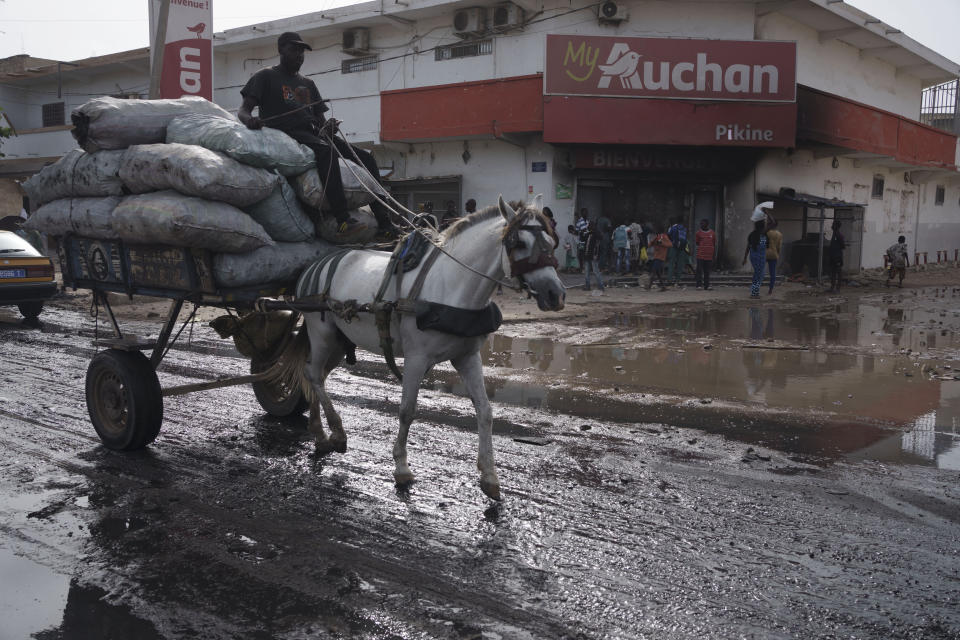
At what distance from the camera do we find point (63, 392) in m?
7.76

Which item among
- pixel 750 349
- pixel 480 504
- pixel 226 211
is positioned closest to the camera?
pixel 480 504

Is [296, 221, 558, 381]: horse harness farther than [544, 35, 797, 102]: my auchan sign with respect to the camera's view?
No

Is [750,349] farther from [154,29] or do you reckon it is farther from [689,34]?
[689,34]

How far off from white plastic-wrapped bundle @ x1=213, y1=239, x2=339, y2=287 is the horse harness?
430 mm

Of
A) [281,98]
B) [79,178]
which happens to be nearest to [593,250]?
[281,98]

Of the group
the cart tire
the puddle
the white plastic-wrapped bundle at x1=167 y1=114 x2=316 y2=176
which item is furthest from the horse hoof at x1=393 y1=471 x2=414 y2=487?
the cart tire

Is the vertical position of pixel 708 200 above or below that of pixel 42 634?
above

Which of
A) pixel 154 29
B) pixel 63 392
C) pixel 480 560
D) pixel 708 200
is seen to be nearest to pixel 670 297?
pixel 708 200

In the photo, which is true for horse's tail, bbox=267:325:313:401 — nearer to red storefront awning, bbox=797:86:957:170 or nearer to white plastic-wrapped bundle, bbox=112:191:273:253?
white plastic-wrapped bundle, bbox=112:191:273:253

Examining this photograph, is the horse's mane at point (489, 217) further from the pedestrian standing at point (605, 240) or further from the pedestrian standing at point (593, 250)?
the pedestrian standing at point (605, 240)

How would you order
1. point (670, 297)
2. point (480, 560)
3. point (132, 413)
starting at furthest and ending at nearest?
1. point (670, 297)
2. point (132, 413)
3. point (480, 560)

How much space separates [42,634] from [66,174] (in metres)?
4.16

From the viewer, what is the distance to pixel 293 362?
6449 millimetres

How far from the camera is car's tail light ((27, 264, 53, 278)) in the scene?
13.2m
